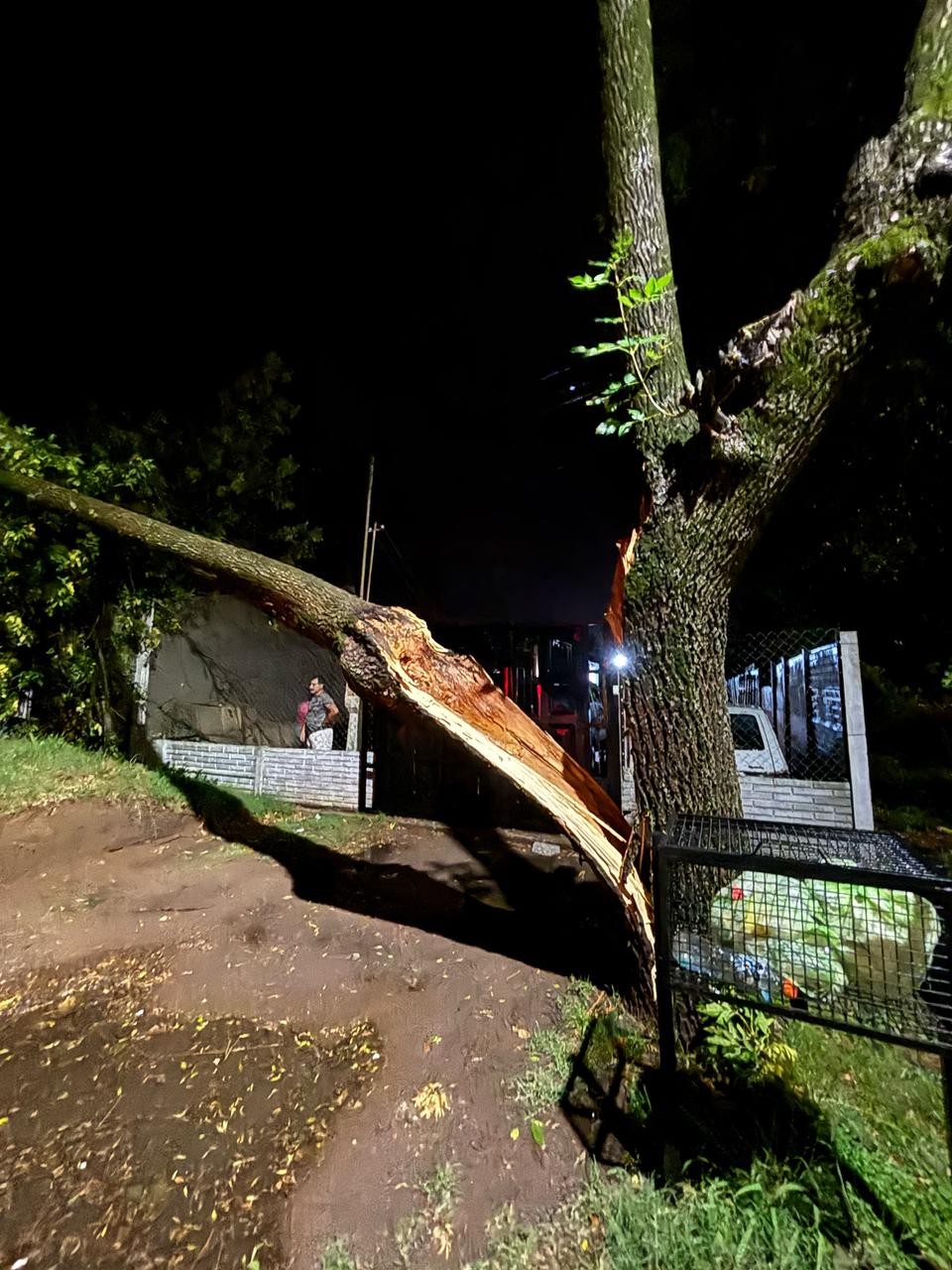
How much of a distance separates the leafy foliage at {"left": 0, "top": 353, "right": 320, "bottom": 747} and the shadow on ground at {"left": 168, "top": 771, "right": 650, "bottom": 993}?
255 cm

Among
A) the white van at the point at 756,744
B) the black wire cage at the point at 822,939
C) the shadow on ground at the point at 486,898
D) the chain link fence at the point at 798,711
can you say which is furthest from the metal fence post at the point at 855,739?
the black wire cage at the point at 822,939

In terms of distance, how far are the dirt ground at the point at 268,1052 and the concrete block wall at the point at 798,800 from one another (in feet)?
6.15

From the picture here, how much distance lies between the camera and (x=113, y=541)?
605cm

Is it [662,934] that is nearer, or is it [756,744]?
[662,934]

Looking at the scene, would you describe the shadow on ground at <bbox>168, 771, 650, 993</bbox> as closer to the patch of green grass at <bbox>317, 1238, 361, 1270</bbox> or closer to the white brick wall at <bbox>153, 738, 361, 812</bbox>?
the white brick wall at <bbox>153, 738, 361, 812</bbox>

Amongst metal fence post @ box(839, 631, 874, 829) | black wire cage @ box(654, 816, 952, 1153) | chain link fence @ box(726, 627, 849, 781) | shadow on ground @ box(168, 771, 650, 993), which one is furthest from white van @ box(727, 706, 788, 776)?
black wire cage @ box(654, 816, 952, 1153)

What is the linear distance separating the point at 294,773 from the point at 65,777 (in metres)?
2.37

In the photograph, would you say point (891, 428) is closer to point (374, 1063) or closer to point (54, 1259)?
point (374, 1063)

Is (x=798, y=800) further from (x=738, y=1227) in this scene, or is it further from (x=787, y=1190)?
(x=738, y=1227)

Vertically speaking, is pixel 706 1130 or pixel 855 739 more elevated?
pixel 855 739

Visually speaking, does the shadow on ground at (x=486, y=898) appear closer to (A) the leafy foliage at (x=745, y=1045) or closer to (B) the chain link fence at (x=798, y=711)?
(A) the leafy foliage at (x=745, y=1045)

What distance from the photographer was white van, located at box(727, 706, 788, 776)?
5121 millimetres

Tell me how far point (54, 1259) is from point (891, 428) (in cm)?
805

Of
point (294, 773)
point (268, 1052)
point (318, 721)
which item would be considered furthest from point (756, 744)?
point (318, 721)
